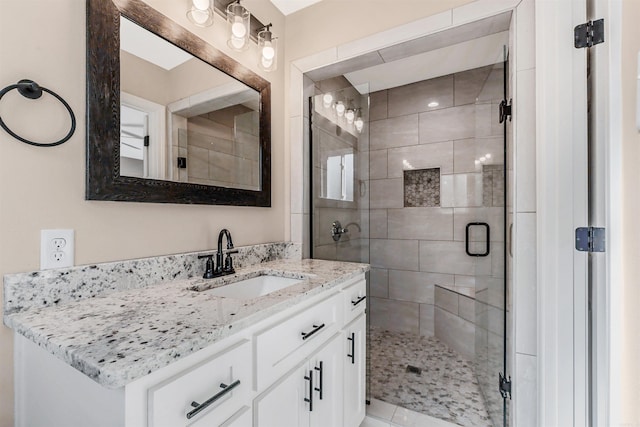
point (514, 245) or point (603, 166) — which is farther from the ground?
point (603, 166)

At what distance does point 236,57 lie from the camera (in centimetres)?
162

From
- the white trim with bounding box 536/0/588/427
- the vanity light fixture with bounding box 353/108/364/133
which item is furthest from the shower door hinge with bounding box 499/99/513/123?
the vanity light fixture with bounding box 353/108/364/133

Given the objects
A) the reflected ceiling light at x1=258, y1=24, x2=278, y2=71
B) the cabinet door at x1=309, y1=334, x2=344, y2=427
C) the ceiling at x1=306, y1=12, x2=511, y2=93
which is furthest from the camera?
the reflected ceiling light at x1=258, y1=24, x2=278, y2=71

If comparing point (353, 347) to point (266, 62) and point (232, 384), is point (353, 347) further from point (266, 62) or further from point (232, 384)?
point (266, 62)

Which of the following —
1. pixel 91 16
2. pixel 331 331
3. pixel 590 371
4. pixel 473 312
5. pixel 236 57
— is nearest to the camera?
pixel 91 16

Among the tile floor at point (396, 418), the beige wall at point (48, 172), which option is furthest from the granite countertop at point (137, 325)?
the tile floor at point (396, 418)

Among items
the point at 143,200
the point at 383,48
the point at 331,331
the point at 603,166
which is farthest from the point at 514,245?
the point at 143,200

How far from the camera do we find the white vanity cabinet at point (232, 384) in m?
0.59

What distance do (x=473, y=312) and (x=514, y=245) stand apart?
4.49 ft

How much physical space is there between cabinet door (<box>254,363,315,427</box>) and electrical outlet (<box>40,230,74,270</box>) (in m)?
0.77

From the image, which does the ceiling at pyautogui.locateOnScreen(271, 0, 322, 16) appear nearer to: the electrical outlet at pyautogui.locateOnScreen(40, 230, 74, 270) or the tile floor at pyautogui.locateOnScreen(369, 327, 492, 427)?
the electrical outlet at pyautogui.locateOnScreen(40, 230, 74, 270)

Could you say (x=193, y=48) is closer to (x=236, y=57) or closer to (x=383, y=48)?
(x=236, y=57)

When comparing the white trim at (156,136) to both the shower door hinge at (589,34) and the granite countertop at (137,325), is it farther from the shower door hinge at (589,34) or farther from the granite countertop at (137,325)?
the shower door hinge at (589,34)

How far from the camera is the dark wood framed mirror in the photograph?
3.35ft
